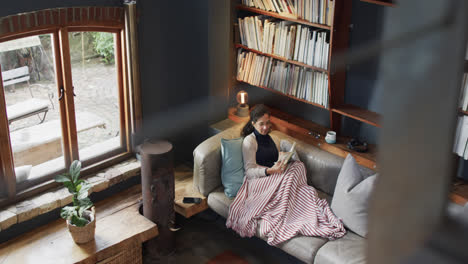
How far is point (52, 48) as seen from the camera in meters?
3.94

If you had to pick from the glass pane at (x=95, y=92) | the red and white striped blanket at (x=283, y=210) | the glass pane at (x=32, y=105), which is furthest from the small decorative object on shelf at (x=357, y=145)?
the glass pane at (x=32, y=105)

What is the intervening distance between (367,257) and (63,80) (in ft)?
13.6

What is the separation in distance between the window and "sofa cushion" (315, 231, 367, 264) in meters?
2.02

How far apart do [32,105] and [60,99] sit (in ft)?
0.71

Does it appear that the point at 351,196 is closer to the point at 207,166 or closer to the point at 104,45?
the point at 207,166

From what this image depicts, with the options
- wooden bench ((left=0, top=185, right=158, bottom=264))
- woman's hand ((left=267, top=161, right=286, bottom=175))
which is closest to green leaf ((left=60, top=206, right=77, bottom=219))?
wooden bench ((left=0, top=185, right=158, bottom=264))

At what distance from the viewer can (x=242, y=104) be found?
4969mm

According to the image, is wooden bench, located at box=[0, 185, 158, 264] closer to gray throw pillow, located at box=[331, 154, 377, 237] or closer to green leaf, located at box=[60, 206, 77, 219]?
green leaf, located at box=[60, 206, 77, 219]

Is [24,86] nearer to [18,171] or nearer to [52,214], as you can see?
[18,171]

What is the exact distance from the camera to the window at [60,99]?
3.80 meters

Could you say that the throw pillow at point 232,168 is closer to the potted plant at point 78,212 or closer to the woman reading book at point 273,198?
the woman reading book at point 273,198

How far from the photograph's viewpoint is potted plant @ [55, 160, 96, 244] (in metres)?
3.69

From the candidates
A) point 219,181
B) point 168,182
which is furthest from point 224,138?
point 168,182

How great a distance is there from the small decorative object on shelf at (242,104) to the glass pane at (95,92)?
3.72 ft
